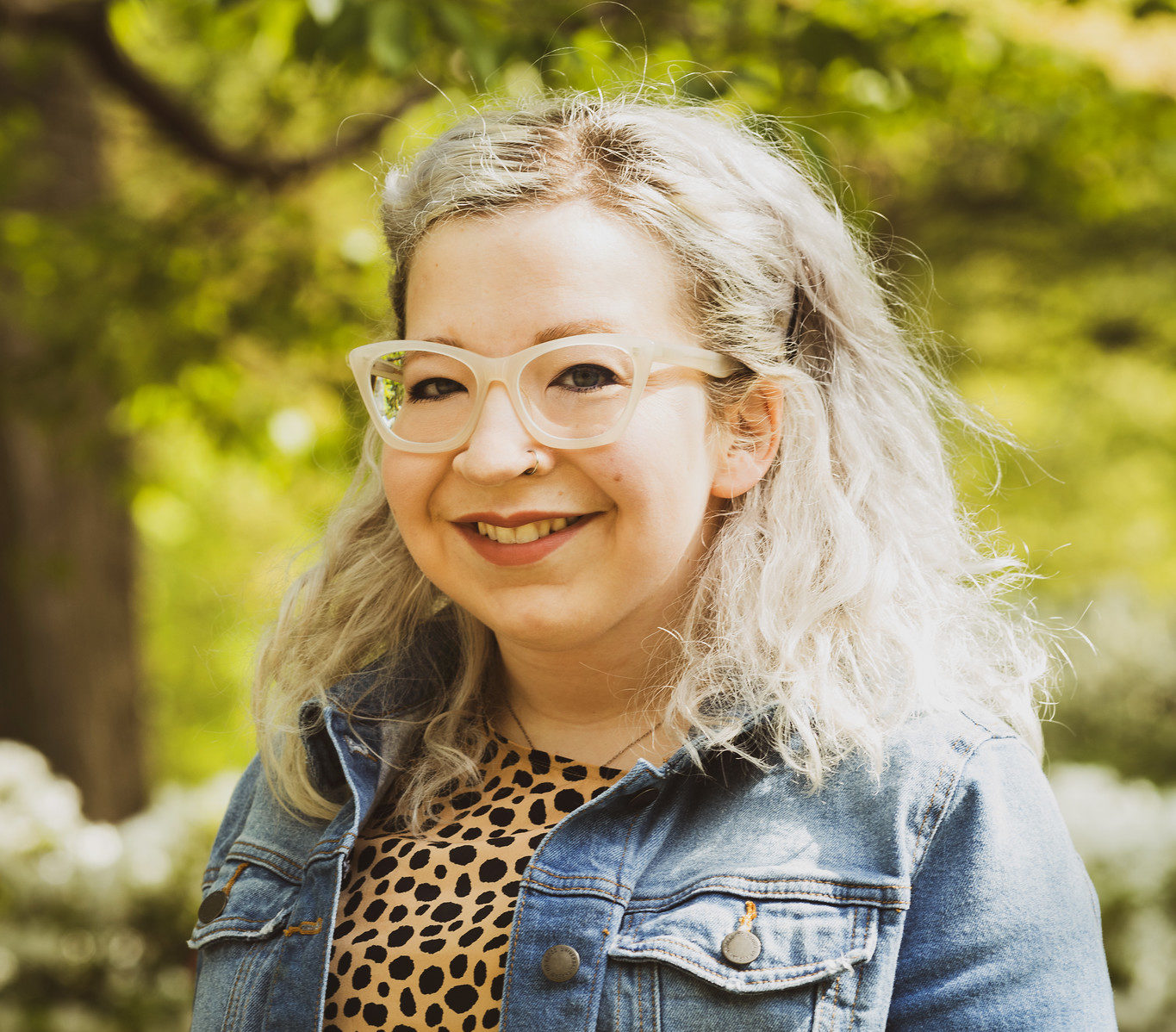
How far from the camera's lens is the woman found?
1.33m

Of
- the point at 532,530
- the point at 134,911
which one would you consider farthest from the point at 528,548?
the point at 134,911

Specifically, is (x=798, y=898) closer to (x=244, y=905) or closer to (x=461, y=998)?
(x=461, y=998)

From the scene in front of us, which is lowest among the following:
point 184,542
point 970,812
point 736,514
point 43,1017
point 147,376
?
point 43,1017

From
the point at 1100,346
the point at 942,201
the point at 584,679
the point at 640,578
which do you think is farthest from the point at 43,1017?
the point at 1100,346

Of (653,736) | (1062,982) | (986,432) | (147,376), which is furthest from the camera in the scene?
(147,376)

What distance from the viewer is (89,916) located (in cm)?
373

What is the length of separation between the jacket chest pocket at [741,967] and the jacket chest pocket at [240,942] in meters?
0.52

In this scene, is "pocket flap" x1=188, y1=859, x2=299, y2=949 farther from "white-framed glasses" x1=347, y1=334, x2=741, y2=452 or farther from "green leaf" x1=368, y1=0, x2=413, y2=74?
"green leaf" x1=368, y1=0, x2=413, y2=74

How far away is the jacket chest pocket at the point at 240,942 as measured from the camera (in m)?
1.56

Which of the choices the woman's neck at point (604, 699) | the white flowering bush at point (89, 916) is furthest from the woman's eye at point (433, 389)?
the white flowering bush at point (89, 916)

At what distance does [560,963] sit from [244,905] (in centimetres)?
56

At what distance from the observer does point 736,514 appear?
5.42 feet

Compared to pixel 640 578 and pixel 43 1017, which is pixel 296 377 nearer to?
pixel 43 1017

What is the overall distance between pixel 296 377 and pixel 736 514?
3576mm
